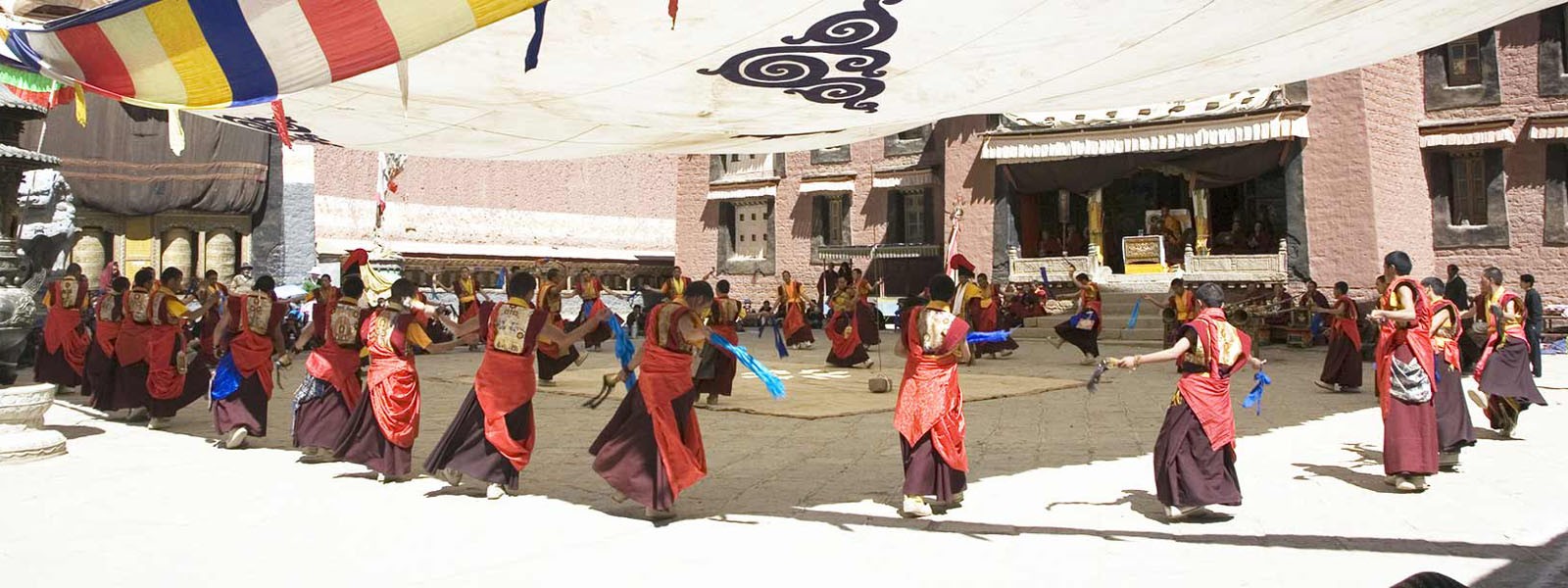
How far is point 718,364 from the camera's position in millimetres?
10680

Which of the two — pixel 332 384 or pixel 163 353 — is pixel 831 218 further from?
pixel 332 384

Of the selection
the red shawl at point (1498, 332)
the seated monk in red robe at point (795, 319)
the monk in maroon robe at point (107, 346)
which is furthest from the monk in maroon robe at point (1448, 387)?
the seated monk in red robe at point (795, 319)

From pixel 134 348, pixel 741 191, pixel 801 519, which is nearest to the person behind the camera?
pixel 801 519

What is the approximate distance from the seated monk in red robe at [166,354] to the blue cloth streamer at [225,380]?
54.4 inches

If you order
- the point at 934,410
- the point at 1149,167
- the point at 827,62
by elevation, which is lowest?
the point at 934,410

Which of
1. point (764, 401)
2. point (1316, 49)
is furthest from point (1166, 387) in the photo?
point (1316, 49)

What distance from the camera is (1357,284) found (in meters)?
19.7

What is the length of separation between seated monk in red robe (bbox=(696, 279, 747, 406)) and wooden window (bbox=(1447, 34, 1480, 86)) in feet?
56.3

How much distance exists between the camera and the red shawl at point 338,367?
23.7ft

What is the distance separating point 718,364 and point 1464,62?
17.8 meters

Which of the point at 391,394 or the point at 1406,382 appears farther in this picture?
the point at 391,394

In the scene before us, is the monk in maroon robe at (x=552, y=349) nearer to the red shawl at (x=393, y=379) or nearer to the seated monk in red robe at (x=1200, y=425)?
the red shawl at (x=393, y=379)

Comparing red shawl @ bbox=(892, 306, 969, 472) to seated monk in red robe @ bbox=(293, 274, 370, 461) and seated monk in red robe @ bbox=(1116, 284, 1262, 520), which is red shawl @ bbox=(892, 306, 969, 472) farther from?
seated monk in red robe @ bbox=(293, 274, 370, 461)

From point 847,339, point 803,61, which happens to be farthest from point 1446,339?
point 847,339
